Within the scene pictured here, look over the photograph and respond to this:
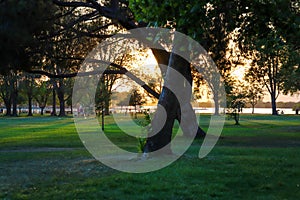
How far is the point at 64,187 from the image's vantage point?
9.37 m

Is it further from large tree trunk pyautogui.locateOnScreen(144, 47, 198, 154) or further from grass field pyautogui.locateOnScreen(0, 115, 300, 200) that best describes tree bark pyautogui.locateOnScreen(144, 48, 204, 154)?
grass field pyautogui.locateOnScreen(0, 115, 300, 200)


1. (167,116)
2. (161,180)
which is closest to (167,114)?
(167,116)

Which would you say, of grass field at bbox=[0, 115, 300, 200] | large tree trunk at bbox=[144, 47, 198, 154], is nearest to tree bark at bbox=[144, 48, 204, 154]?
large tree trunk at bbox=[144, 47, 198, 154]

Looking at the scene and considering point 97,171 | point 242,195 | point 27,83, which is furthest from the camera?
point 27,83

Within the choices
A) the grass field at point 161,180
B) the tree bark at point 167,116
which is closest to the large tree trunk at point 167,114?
the tree bark at point 167,116

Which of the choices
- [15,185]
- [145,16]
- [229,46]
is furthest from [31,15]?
[229,46]

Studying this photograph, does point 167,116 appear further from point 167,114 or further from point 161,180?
point 161,180

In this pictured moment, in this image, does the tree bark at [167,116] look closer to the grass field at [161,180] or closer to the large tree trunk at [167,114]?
the large tree trunk at [167,114]

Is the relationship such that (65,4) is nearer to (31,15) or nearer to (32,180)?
(31,15)

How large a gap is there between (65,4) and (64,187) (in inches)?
475

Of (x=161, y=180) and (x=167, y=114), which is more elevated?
(x=167, y=114)

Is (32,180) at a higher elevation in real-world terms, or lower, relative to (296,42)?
lower

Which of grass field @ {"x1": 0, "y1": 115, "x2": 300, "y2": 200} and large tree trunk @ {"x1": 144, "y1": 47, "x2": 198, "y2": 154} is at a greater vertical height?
large tree trunk @ {"x1": 144, "y1": 47, "x2": 198, "y2": 154}

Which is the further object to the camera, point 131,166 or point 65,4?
point 65,4
